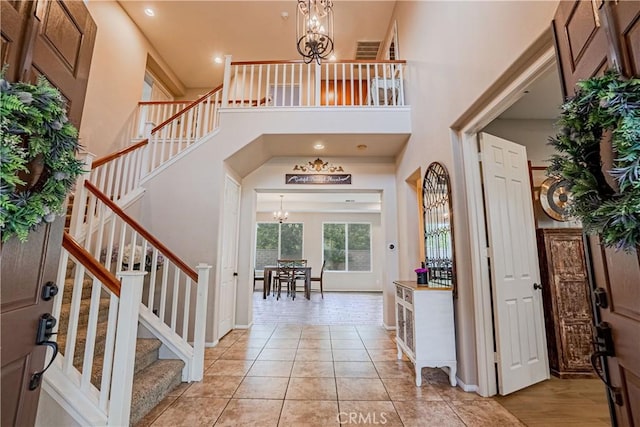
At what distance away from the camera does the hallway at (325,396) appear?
194cm

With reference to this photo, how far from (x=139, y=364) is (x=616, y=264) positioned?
3021 millimetres

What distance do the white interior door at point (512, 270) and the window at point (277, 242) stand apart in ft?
24.2

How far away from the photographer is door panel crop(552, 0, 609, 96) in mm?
1062

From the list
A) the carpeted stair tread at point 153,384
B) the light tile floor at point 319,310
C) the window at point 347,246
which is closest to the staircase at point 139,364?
the carpeted stair tread at point 153,384

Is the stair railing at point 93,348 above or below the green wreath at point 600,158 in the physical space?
below

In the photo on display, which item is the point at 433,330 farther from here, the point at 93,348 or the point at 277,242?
the point at 277,242

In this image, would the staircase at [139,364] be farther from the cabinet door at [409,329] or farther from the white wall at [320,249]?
the white wall at [320,249]

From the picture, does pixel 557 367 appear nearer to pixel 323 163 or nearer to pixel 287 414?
pixel 287 414

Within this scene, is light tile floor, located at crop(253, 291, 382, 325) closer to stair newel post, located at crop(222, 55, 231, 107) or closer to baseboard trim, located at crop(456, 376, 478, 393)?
baseboard trim, located at crop(456, 376, 478, 393)

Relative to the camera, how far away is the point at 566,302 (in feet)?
9.16

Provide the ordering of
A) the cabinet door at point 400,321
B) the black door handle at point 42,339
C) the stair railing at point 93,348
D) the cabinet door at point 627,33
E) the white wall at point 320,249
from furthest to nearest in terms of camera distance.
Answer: the white wall at point 320,249 → the cabinet door at point 400,321 → the stair railing at point 93,348 → the black door handle at point 42,339 → the cabinet door at point 627,33

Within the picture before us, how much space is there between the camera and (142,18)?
4891mm

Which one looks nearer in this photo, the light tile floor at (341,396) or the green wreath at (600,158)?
the green wreath at (600,158)

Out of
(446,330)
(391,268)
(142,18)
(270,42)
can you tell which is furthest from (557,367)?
(142,18)
